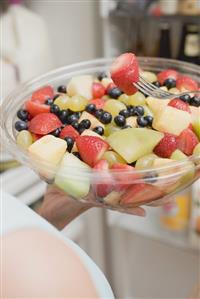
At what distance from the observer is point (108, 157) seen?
0.63 m

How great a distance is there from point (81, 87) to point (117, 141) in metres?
0.20

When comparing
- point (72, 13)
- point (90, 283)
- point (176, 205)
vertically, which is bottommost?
point (176, 205)

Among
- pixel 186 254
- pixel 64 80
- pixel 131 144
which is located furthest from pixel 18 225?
pixel 186 254

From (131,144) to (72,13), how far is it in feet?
3.21

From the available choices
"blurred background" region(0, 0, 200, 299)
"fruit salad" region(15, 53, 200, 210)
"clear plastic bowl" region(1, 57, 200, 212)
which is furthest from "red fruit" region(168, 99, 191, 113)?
"blurred background" region(0, 0, 200, 299)

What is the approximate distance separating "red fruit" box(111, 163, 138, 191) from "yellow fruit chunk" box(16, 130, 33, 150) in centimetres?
15

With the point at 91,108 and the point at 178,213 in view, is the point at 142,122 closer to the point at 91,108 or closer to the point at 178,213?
the point at 91,108

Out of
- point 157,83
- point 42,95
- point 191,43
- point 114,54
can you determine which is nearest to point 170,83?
point 157,83

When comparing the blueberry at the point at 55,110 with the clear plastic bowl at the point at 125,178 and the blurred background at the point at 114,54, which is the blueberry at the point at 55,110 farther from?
the blurred background at the point at 114,54

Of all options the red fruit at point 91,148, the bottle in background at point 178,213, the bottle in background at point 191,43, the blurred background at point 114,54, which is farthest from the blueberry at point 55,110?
the bottle in background at point 178,213

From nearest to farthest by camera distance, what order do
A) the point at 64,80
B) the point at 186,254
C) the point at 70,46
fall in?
the point at 64,80
the point at 70,46
the point at 186,254

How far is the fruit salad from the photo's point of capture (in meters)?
0.60

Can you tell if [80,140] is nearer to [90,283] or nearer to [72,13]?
[90,283]

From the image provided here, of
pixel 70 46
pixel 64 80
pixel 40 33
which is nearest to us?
pixel 64 80
